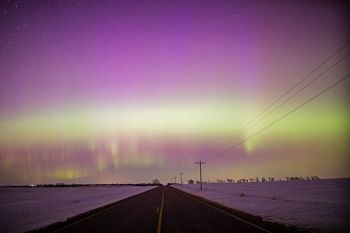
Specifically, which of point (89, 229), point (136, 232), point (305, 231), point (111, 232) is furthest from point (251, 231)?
point (89, 229)

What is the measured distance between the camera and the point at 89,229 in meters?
14.9

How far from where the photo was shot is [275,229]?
45.9ft

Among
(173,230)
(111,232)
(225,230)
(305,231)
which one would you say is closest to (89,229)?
(111,232)

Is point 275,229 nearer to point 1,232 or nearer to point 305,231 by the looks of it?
point 305,231

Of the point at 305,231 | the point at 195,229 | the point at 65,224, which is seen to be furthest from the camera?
the point at 65,224

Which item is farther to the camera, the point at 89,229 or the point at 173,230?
the point at 89,229

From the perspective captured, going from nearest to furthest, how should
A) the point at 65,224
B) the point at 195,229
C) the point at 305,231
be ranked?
the point at 305,231 → the point at 195,229 → the point at 65,224

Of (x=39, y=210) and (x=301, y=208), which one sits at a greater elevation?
(x=301, y=208)

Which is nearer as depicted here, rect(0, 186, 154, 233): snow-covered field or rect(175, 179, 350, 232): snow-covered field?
rect(175, 179, 350, 232): snow-covered field

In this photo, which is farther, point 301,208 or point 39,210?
point 39,210

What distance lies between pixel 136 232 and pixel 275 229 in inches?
213

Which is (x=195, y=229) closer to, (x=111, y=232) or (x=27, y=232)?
(x=111, y=232)

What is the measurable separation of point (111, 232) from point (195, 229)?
3311mm

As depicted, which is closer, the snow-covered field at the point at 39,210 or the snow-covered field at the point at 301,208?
the snow-covered field at the point at 301,208
